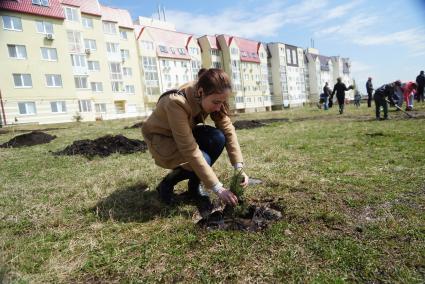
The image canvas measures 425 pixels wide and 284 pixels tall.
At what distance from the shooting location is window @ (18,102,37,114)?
31616 millimetres

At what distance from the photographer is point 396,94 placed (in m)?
14.0

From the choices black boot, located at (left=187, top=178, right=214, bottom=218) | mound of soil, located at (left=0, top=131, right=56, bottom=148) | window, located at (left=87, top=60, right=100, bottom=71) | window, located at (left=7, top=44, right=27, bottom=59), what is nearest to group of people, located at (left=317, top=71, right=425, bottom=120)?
black boot, located at (left=187, top=178, right=214, bottom=218)

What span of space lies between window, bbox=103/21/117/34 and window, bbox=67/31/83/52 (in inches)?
229

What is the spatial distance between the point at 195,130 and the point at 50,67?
3628 centimetres

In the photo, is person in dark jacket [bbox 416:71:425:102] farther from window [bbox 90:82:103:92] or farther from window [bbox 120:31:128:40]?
window [bbox 120:31:128:40]

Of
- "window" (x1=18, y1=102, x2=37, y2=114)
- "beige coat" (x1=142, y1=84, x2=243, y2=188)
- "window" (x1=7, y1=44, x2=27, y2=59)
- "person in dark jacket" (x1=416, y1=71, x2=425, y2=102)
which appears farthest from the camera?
"window" (x1=18, y1=102, x2=37, y2=114)

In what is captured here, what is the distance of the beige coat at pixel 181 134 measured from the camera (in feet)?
Result: 9.18

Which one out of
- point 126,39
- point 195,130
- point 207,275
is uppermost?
point 126,39

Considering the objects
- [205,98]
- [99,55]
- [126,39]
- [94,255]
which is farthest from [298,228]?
[126,39]

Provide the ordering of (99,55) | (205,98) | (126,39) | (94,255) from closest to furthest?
(94,255) < (205,98) < (99,55) < (126,39)

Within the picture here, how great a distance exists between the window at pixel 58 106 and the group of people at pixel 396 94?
30.6 meters

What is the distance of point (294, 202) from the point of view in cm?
317

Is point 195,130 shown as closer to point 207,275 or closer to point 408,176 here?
point 207,275

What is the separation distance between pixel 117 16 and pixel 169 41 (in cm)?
1117
